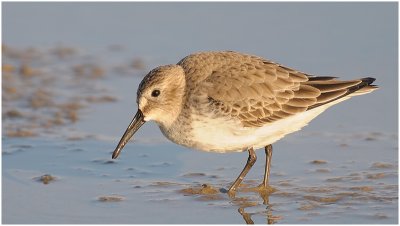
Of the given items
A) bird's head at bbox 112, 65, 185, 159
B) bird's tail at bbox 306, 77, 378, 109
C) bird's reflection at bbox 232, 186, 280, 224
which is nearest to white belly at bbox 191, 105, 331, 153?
bird's tail at bbox 306, 77, 378, 109

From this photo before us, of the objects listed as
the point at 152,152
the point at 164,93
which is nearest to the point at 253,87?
the point at 164,93

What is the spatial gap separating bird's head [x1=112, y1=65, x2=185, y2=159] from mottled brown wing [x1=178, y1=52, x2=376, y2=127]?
0.51ft

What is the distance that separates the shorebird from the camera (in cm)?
916

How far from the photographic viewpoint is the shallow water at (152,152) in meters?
9.08

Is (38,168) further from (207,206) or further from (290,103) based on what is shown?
(290,103)

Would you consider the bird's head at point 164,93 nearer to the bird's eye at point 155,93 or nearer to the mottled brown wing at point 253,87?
the bird's eye at point 155,93

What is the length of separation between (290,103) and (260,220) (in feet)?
4.39

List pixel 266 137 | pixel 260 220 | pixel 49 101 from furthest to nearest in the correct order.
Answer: pixel 49 101 < pixel 266 137 < pixel 260 220

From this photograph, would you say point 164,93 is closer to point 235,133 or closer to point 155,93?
point 155,93

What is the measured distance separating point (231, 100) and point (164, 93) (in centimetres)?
67

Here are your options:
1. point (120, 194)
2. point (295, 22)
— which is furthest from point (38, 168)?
point (295, 22)

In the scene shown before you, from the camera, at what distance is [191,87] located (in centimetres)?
932

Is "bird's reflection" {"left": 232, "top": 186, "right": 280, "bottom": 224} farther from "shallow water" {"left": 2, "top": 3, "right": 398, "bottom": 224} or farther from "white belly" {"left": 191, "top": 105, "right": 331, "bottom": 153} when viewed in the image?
"white belly" {"left": 191, "top": 105, "right": 331, "bottom": 153}

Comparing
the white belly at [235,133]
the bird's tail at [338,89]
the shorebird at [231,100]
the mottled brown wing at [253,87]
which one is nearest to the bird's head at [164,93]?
the shorebird at [231,100]
